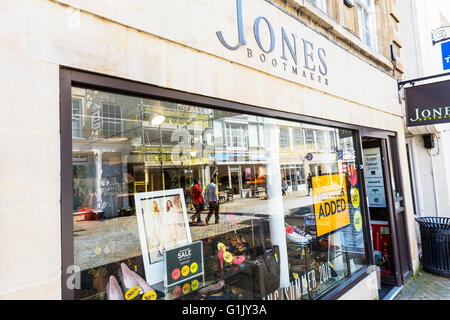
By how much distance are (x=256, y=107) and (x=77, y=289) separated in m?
2.12

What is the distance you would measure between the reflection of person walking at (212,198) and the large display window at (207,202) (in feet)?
0.08

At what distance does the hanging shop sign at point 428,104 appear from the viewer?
478cm

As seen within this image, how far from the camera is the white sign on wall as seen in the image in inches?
201

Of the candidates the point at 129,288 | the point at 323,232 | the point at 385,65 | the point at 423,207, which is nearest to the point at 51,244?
the point at 129,288

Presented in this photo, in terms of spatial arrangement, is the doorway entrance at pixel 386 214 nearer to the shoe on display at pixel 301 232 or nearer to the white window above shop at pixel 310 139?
the white window above shop at pixel 310 139

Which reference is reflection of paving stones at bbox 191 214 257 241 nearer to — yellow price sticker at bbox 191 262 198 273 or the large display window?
the large display window

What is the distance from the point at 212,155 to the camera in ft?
12.8

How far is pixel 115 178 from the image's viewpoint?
286cm

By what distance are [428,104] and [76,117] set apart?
19.0 ft

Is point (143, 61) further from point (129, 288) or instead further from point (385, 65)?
point (385, 65)

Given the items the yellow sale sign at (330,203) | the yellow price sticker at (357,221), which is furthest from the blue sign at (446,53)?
the yellow price sticker at (357,221)

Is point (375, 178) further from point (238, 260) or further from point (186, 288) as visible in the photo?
point (186, 288)

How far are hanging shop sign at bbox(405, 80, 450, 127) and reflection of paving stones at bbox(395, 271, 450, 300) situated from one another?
2.83 metres

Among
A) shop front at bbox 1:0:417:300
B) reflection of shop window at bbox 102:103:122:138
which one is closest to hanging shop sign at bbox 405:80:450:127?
shop front at bbox 1:0:417:300
